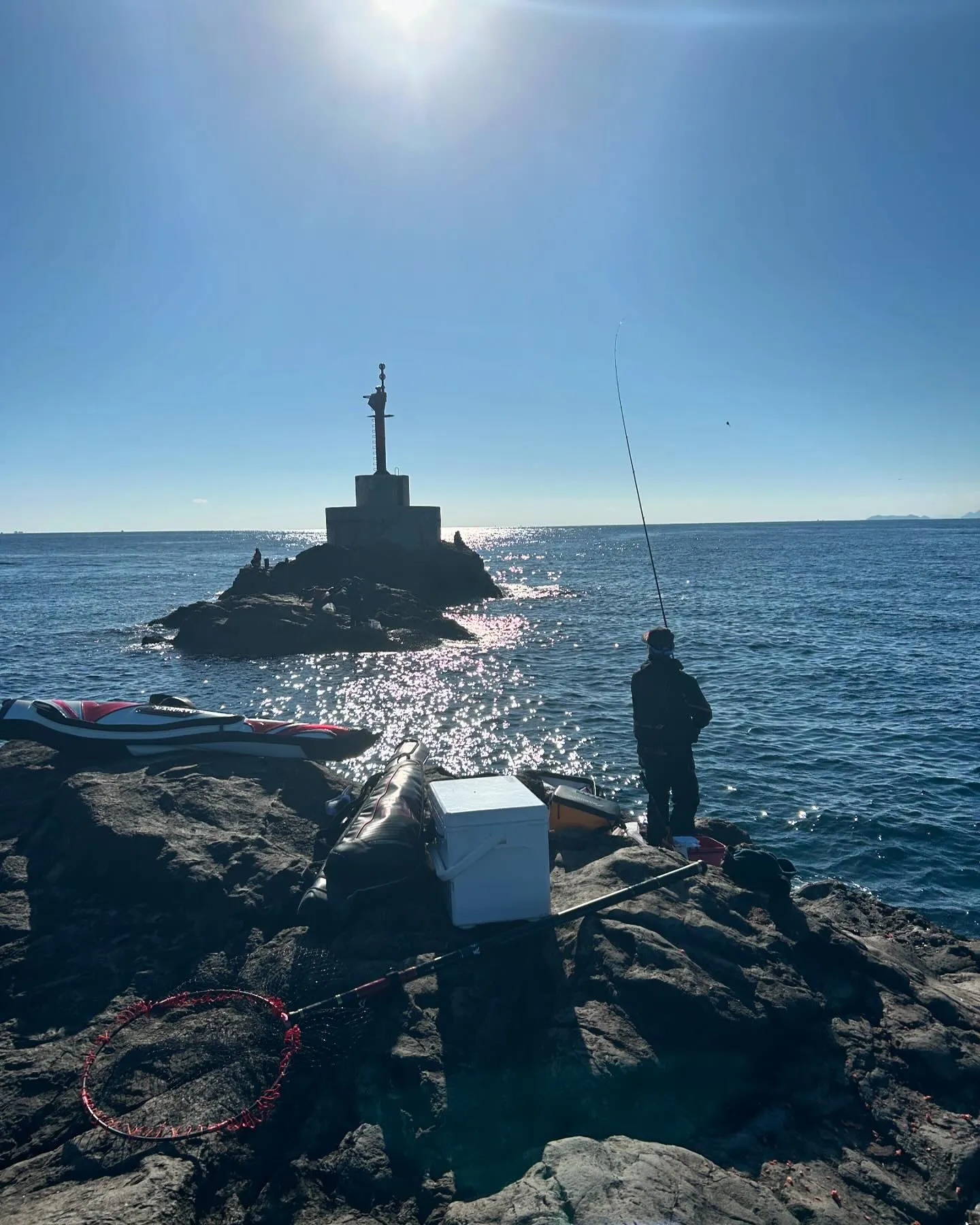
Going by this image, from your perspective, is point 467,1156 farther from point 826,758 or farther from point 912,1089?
point 826,758

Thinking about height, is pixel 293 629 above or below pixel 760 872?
below

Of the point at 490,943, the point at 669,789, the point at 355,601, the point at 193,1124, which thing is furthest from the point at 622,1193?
the point at 355,601

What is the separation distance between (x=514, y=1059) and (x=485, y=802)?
5.23ft

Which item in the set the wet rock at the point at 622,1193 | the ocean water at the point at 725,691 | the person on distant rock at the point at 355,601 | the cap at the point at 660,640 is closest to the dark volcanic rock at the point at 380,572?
the person on distant rock at the point at 355,601

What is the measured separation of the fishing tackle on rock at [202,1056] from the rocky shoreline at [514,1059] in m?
0.11

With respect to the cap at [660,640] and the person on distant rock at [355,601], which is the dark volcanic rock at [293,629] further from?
the cap at [660,640]

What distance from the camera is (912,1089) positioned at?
14.8 ft

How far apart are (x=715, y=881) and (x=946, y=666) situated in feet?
70.1

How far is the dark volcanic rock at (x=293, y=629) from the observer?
28.2 metres

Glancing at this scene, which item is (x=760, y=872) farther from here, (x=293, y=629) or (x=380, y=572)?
(x=380, y=572)

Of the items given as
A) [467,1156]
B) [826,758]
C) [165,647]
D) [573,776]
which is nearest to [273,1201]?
[467,1156]

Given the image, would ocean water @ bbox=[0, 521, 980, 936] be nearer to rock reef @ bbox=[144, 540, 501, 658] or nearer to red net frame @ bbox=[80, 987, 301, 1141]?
rock reef @ bbox=[144, 540, 501, 658]

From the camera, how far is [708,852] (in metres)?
7.38

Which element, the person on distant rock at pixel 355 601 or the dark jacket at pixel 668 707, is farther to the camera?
the person on distant rock at pixel 355 601
